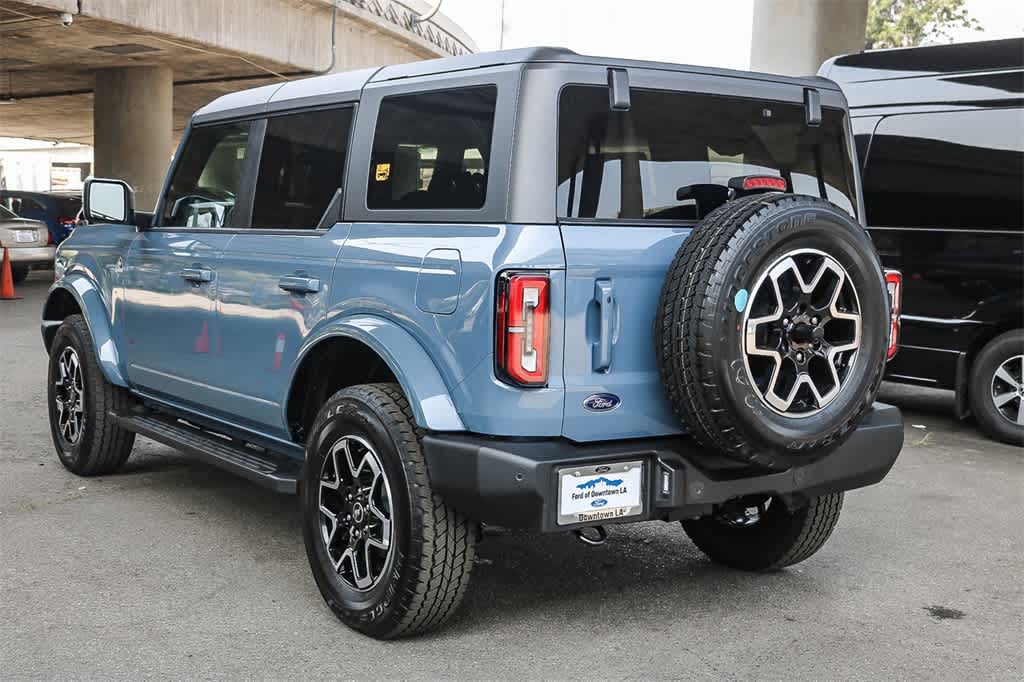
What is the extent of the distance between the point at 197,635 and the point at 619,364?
173cm

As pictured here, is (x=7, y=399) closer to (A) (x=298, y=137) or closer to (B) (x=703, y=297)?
(A) (x=298, y=137)

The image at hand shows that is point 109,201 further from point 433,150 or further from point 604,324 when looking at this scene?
point 604,324

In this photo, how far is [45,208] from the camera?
21266mm

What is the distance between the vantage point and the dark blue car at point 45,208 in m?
21.1

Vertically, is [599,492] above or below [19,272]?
above

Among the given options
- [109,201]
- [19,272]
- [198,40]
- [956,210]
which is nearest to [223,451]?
[109,201]

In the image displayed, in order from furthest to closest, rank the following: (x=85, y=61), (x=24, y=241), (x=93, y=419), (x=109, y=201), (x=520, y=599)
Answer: (x=85, y=61) → (x=24, y=241) → (x=93, y=419) → (x=109, y=201) → (x=520, y=599)

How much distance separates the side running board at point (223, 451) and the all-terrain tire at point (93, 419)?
0.20 meters

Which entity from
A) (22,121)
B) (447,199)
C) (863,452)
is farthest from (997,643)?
(22,121)

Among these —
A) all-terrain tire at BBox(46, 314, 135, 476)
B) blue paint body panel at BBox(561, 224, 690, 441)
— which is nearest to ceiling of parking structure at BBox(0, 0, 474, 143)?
all-terrain tire at BBox(46, 314, 135, 476)

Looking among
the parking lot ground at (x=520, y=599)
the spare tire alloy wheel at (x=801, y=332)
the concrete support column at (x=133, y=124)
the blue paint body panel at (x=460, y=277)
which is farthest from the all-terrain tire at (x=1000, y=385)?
the concrete support column at (x=133, y=124)

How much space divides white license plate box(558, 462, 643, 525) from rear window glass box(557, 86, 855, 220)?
83cm

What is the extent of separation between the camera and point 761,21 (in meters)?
17.9

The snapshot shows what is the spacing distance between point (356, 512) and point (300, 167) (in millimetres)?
1554
